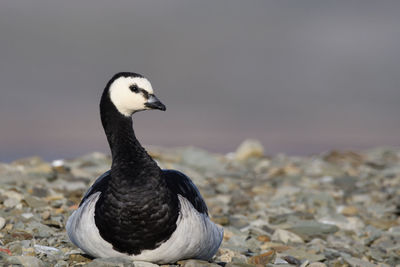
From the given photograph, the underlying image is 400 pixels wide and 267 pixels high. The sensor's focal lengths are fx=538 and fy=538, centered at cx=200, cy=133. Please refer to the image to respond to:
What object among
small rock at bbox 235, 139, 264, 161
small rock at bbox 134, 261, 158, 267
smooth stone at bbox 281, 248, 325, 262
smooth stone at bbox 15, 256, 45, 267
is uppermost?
small rock at bbox 235, 139, 264, 161

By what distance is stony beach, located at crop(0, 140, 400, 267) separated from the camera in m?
8.13

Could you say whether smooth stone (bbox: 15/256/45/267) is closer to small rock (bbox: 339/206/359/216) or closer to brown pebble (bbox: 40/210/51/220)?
brown pebble (bbox: 40/210/51/220)

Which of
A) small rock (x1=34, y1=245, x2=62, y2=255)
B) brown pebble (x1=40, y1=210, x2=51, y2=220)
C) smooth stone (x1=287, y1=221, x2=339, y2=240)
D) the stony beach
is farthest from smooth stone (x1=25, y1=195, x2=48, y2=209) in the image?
smooth stone (x1=287, y1=221, x2=339, y2=240)

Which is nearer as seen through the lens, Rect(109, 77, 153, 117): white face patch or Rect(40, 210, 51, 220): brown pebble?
Rect(109, 77, 153, 117): white face patch

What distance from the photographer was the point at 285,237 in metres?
10.8

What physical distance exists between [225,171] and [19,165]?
7951 millimetres

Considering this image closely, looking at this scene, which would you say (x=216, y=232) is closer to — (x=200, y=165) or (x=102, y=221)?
(x=102, y=221)

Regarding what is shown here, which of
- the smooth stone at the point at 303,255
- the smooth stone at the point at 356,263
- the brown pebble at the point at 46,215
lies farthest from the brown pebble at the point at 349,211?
the brown pebble at the point at 46,215

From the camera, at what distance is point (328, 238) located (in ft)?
38.6

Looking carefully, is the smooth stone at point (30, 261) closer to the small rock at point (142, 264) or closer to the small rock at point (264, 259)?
the small rock at point (142, 264)

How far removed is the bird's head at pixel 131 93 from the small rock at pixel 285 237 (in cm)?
520

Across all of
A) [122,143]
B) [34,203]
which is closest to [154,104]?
[122,143]

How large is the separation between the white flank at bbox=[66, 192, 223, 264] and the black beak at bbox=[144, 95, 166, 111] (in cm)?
113

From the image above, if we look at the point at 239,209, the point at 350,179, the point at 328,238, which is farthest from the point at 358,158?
the point at 328,238
